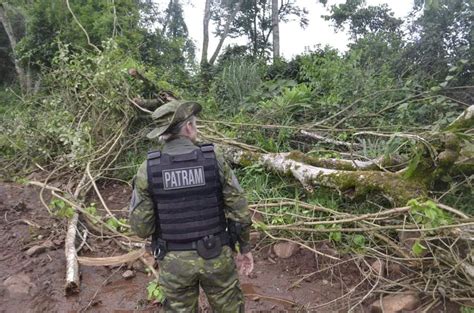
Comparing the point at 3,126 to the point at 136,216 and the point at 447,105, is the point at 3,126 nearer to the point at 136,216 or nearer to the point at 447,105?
the point at 136,216

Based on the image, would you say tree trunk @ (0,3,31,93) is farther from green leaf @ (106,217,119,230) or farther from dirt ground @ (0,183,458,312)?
green leaf @ (106,217,119,230)

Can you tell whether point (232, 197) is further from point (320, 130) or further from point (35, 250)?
point (320, 130)

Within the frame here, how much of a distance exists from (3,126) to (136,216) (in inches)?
232

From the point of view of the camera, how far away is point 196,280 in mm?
2295

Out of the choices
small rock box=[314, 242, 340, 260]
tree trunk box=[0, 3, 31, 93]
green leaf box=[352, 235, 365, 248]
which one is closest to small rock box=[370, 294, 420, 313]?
green leaf box=[352, 235, 365, 248]

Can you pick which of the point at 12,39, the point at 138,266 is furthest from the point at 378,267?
the point at 12,39

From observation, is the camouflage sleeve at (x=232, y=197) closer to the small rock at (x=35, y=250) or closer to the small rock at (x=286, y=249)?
the small rock at (x=286, y=249)

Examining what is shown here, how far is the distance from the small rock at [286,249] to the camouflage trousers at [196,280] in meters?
1.14

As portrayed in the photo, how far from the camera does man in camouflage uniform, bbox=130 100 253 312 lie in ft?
7.34

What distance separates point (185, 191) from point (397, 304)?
5.27ft

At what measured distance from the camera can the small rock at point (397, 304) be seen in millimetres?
2599

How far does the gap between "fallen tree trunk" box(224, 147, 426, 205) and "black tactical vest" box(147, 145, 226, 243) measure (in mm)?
1523

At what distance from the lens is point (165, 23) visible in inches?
717

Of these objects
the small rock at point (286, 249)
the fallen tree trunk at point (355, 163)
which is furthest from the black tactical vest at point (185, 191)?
the fallen tree trunk at point (355, 163)
